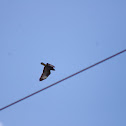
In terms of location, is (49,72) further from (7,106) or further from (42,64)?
(7,106)

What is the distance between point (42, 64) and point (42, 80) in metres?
0.33

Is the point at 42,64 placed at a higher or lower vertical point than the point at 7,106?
higher

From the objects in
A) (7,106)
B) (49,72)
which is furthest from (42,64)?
(7,106)

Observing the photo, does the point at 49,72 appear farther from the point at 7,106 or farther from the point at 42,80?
the point at 7,106

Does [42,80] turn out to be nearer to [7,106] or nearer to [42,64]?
[42,64]

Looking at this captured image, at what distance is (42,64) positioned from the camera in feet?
10.5

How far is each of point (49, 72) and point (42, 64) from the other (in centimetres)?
18

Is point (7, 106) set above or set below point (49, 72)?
below

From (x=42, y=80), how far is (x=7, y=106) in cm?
71

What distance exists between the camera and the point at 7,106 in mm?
3201

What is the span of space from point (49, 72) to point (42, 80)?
0.24 m

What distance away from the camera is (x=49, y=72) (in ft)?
10.6

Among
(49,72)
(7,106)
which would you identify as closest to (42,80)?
(49,72)
